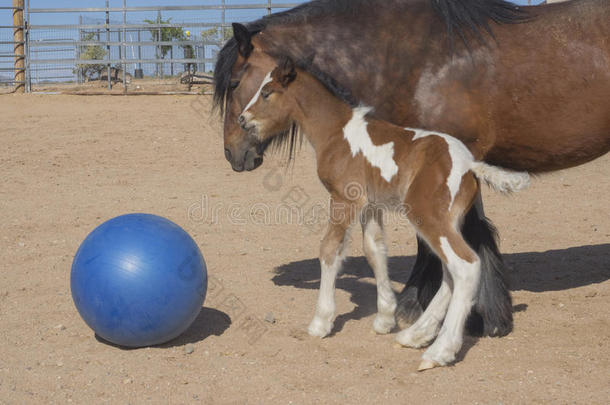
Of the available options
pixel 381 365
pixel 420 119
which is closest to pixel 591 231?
pixel 420 119

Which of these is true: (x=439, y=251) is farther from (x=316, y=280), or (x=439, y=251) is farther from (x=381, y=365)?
(x=316, y=280)

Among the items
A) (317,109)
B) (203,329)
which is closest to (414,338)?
(203,329)

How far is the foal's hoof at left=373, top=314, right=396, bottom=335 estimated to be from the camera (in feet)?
16.0

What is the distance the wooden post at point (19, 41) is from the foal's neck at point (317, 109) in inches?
658

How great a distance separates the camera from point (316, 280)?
630 cm

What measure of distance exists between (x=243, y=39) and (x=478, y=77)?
1.75 metres

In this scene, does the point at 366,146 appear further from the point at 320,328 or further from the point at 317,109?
the point at 320,328

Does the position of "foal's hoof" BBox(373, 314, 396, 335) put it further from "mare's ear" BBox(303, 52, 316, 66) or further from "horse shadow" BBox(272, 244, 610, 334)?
"mare's ear" BBox(303, 52, 316, 66)

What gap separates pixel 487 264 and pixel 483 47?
5.16 feet

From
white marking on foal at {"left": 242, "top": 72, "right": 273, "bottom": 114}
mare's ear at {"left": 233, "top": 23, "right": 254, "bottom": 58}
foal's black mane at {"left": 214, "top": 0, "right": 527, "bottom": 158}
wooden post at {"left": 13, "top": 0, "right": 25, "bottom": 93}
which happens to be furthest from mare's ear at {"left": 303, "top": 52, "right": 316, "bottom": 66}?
wooden post at {"left": 13, "top": 0, "right": 25, "bottom": 93}

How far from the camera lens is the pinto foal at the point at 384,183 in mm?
4211

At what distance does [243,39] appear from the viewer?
5.18 meters

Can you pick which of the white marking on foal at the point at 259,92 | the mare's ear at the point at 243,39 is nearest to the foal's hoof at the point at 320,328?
the white marking on foal at the point at 259,92

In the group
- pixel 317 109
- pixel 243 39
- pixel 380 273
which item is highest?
pixel 243 39
